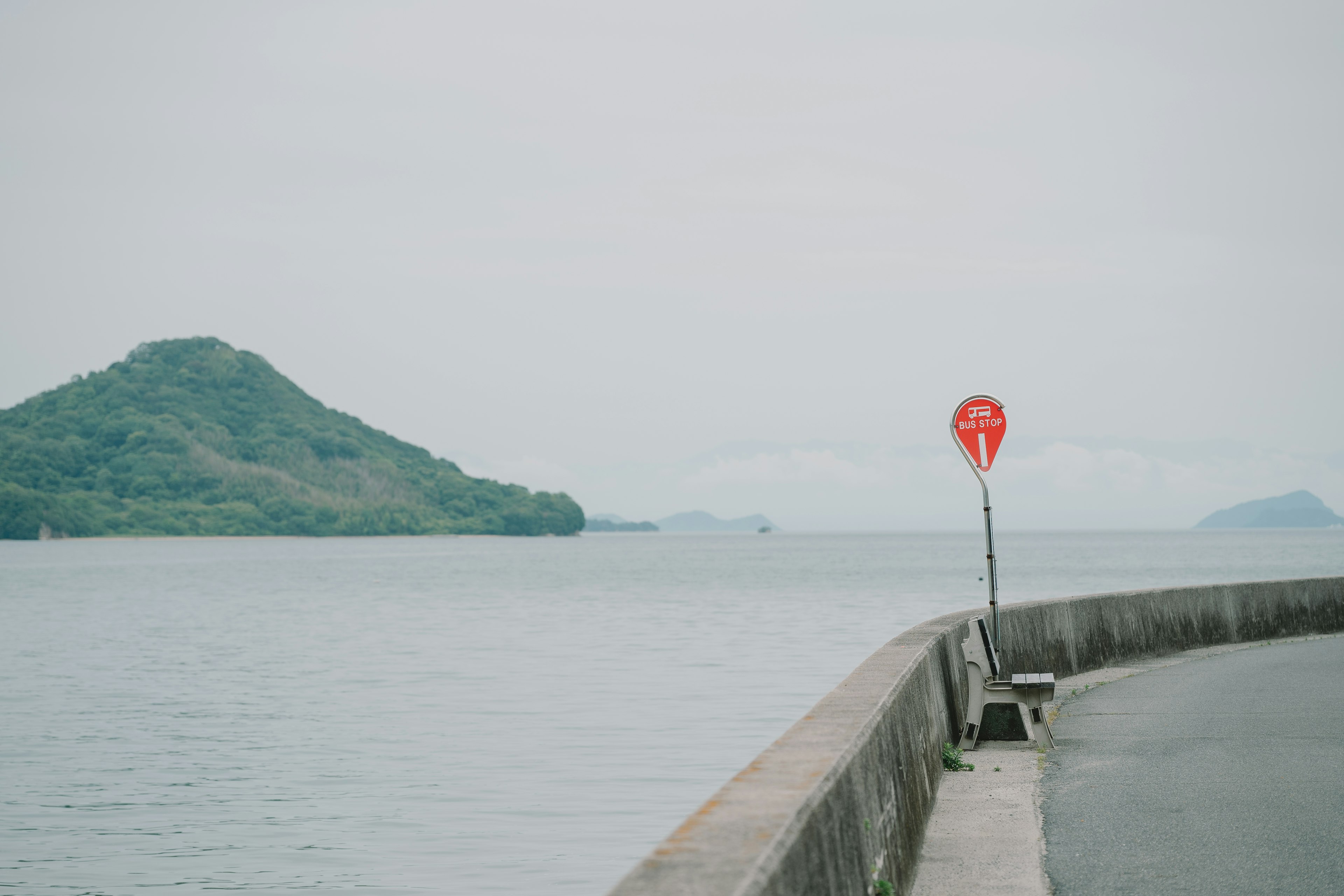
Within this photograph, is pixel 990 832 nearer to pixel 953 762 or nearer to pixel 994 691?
pixel 953 762

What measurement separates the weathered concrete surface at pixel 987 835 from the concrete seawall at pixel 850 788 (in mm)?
130

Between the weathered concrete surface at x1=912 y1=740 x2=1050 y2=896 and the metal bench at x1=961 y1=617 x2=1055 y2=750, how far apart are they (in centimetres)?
31

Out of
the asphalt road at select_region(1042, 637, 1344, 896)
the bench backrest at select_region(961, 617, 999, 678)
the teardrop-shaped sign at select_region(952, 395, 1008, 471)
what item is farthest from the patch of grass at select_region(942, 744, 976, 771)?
the teardrop-shaped sign at select_region(952, 395, 1008, 471)

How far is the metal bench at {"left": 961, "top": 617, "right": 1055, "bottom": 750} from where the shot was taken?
9.91m

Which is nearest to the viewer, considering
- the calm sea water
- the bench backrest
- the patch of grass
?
the patch of grass

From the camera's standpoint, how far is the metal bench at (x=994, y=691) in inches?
390

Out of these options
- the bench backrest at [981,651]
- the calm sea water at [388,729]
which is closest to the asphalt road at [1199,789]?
the bench backrest at [981,651]

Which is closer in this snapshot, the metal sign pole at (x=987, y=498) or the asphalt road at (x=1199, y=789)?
the asphalt road at (x=1199, y=789)

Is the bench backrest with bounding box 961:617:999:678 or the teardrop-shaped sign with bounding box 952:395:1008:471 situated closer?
the bench backrest with bounding box 961:617:999:678

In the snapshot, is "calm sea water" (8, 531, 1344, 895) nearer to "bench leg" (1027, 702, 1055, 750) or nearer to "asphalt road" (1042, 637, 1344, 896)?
"bench leg" (1027, 702, 1055, 750)

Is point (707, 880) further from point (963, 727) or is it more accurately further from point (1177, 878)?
point (963, 727)

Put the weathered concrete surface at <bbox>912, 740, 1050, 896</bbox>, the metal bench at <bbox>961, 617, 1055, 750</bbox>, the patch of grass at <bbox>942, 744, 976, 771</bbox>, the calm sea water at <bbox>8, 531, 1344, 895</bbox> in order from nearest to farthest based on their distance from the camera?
the weathered concrete surface at <bbox>912, 740, 1050, 896</bbox>, the patch of grass at <bbox>942, 744, 976, 771</bbox>, the metal bench at <bbox>961, 617, 1055, 750</bbox>, the calm sea water at <bbox>8, 531, 1344, 895</bbox>

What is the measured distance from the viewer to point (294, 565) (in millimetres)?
130250

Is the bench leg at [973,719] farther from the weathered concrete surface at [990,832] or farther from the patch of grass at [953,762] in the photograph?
the patch of grass at [953,762]
